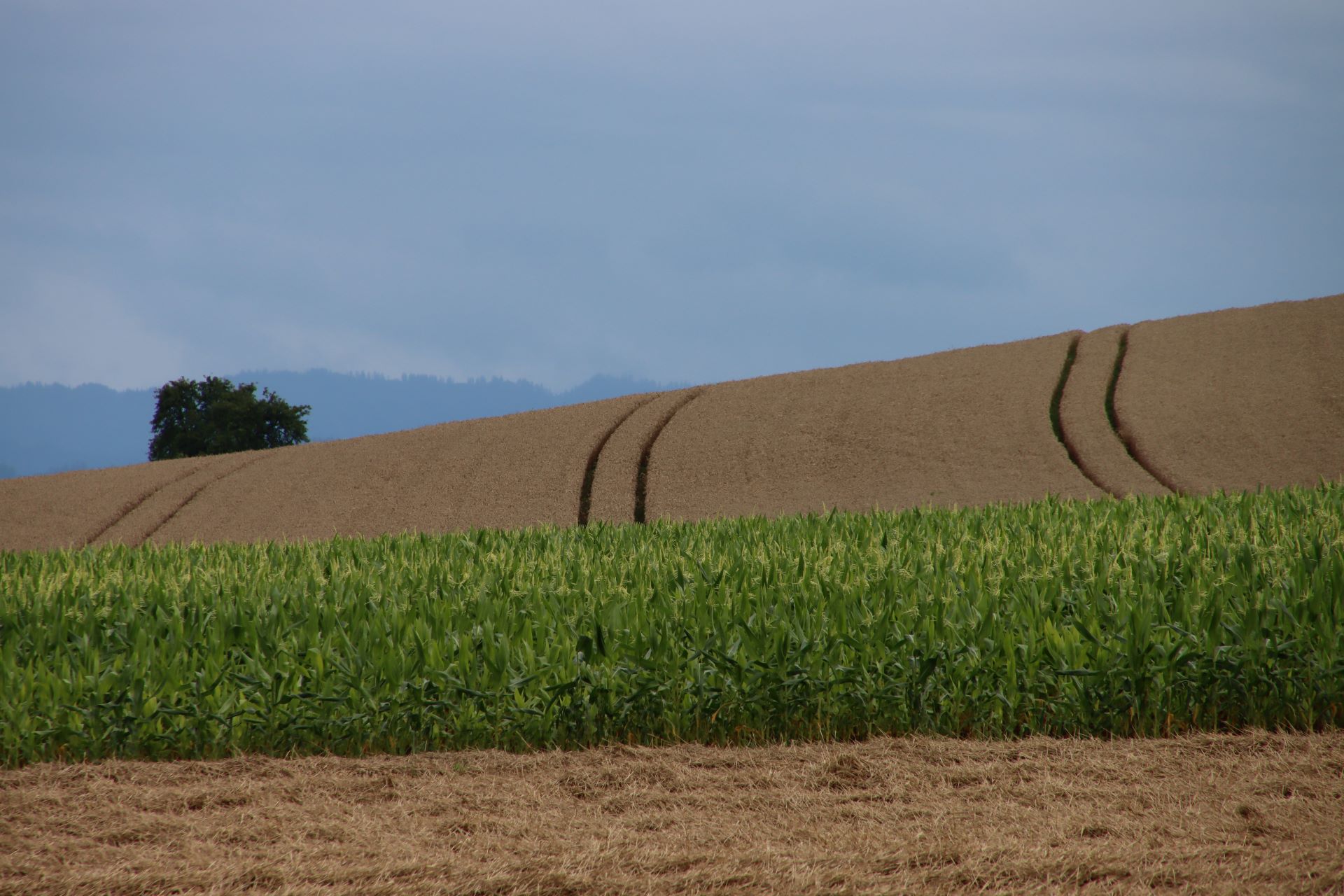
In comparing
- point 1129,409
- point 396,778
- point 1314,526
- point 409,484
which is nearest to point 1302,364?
point 1129,409

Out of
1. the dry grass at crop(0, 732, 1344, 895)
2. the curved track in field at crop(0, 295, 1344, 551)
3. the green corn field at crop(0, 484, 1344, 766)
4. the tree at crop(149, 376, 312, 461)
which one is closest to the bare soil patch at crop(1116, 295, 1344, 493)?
the curved track in field at crop(0, 295, 1344, 551)

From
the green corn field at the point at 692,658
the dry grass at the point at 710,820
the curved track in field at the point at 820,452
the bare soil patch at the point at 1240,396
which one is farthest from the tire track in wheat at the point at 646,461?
the dry grass at the point at 710,820

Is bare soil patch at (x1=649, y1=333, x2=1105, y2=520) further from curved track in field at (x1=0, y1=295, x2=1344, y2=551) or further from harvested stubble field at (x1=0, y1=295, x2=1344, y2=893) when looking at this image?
harvested stubble field at (x1=0, y1=295, x2=1344, y2=893)

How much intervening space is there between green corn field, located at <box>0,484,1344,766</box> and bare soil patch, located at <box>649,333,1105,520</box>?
709cm

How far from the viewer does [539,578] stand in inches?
234

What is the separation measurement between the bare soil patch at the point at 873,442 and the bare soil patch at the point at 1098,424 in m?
0.30

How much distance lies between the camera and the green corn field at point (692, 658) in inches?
176

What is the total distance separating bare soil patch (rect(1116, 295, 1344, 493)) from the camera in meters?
13.1

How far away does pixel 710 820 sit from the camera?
362cm

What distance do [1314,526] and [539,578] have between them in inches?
202

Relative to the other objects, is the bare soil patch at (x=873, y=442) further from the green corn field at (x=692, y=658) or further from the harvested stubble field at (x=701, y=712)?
the green corn field at (x=692, y=658)

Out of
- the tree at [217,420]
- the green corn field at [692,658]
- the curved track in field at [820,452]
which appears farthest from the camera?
A: the tree at [217,420]

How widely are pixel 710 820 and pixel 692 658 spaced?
40.4 inches

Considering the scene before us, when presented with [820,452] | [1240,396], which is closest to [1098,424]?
[1240,396]
